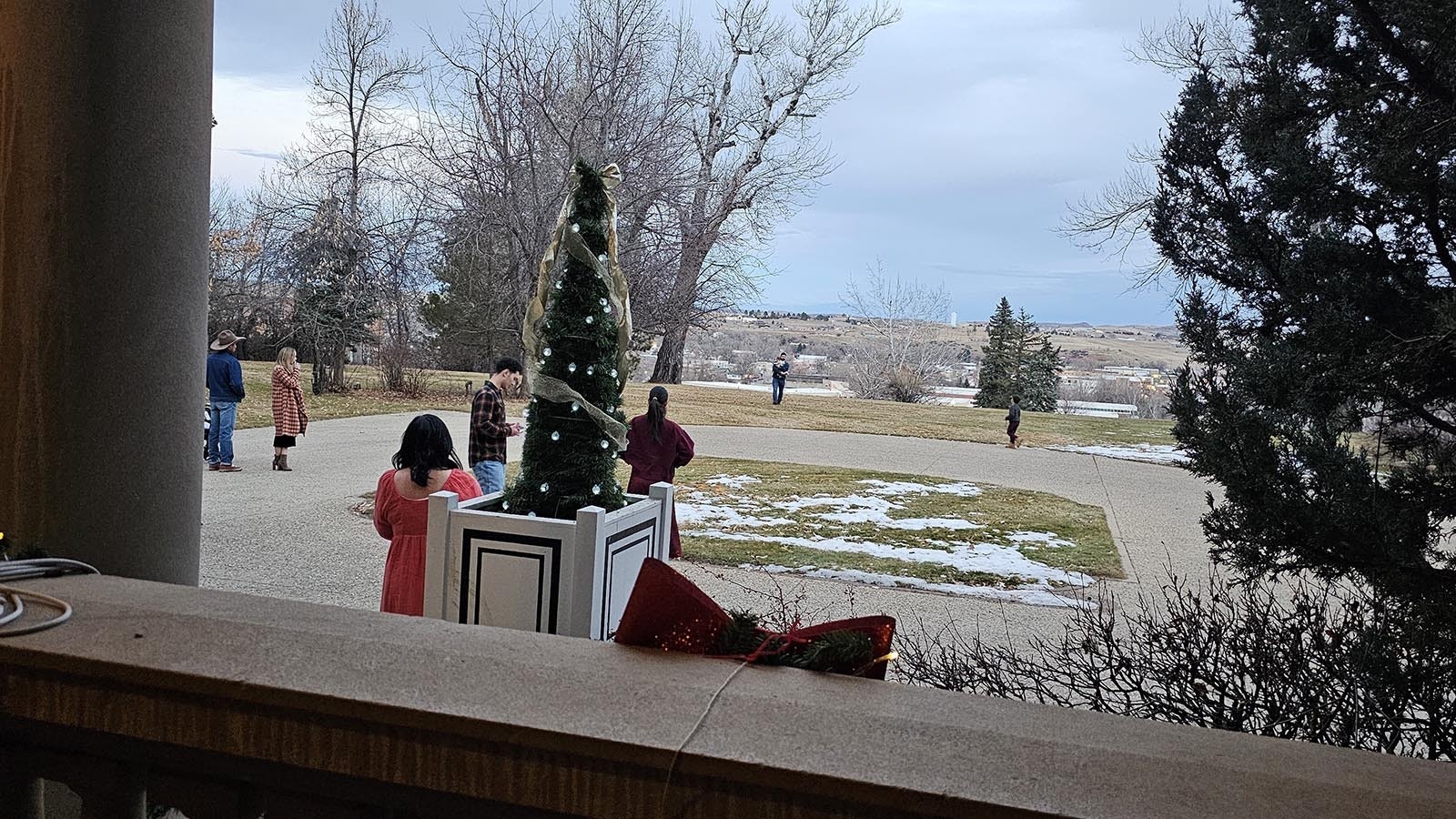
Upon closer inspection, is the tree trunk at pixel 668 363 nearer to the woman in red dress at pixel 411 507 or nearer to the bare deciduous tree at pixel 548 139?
the bare deciduous tree at pixel 548 139

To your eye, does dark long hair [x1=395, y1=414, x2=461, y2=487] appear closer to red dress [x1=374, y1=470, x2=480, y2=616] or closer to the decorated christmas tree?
red dress [x1=374, y1=470, x2=480, y2=616]

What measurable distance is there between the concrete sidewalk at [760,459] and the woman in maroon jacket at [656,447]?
82 cm

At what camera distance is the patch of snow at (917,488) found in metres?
12.5

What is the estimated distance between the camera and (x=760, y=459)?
15.1m

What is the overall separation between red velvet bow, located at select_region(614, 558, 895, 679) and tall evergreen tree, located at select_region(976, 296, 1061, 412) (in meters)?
26.1

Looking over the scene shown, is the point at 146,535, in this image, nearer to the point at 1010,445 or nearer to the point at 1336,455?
the point at 1336,455

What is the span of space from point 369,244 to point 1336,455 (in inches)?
697

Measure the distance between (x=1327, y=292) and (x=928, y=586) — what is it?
5177mm

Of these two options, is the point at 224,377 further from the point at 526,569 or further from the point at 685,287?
the point at 526,569

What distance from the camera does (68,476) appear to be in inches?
77.6

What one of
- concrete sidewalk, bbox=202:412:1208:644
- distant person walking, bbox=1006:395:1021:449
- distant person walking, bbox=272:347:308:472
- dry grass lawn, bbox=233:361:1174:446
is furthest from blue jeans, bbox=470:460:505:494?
distant person walking, bbox=1006:395:1021:449

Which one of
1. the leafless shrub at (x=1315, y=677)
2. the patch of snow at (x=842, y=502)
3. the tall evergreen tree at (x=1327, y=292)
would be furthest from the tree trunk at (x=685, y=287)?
the leafless shrub at (x=1315, y=677)

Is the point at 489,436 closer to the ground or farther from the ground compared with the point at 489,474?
farther from the ground

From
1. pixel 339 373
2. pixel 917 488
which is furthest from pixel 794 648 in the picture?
pixel 339 373
